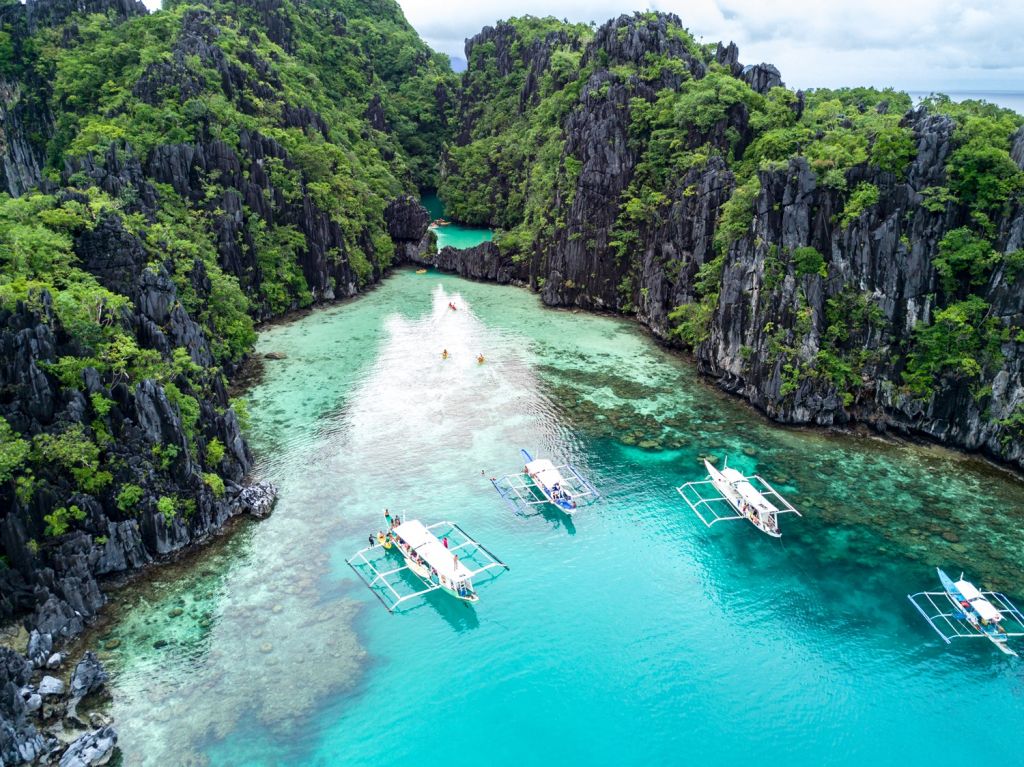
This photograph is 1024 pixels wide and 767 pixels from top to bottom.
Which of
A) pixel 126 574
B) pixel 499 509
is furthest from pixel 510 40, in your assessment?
pixel 126 574

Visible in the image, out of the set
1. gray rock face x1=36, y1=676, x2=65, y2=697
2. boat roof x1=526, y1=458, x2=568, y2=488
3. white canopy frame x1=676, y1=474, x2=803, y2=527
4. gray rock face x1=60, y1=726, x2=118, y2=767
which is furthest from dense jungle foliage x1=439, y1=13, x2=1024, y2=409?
gray rock face x1=36, y1=676, x2=65, y2=697

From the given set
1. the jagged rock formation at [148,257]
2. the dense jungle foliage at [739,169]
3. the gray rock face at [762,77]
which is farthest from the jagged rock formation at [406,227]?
the gray rock face at [762,77]

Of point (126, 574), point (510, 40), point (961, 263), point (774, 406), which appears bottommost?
point (126, 574)

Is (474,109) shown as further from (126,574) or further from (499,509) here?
(126,574)

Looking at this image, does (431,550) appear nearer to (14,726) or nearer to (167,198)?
(14,726)

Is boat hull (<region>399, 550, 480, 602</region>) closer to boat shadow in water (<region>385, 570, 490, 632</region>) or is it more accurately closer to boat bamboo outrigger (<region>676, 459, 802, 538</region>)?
boat shadow in water (<region>385, 570, 490, 632</region>)

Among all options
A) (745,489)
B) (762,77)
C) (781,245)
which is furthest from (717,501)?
(762,77)
